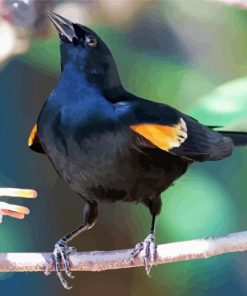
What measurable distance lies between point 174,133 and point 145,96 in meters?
0.18

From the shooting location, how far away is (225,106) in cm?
102

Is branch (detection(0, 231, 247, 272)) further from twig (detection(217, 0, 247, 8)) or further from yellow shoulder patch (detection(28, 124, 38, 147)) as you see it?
twig (detection(217, 0, 247, 8))

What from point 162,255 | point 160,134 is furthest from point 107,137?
point 162,255

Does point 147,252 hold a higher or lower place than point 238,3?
lower

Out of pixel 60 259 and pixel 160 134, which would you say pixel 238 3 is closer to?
pixel 160 134

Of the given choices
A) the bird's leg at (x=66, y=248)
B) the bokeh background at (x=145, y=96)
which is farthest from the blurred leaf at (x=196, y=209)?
the bird's leg at (x=66, y=248)

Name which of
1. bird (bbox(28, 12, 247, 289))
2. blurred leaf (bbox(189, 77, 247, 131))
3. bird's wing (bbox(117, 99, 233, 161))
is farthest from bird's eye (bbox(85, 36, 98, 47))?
blurred leaf (bbox(189, 77, 247, 131))

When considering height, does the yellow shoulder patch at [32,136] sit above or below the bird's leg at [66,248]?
above

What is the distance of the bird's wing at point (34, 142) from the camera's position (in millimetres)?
935

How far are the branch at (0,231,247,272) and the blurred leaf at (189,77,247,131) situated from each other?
0.81 feet

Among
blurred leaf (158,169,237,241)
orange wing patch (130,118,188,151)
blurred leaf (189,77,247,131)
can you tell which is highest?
blurred leaf (189,77,247,131)

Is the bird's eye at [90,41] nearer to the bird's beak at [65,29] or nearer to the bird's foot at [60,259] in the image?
the bird's beak at [65,29]

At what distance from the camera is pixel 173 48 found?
3.39 feet

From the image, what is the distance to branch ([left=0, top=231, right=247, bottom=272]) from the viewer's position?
0.82 metres
